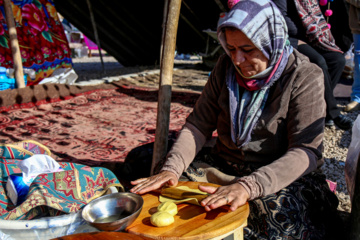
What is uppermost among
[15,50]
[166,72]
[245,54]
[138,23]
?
[138,23]

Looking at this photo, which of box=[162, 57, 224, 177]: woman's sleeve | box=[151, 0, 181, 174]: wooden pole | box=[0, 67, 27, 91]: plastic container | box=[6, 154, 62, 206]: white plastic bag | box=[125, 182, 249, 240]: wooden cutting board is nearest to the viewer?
box=[125, 182, 249, 240]: wooden cutting board

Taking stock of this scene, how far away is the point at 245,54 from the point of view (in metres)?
1.68

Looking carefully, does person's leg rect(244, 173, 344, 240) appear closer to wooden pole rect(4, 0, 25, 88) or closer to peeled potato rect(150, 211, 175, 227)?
peeled potato rect(150, 211, 175, 227)

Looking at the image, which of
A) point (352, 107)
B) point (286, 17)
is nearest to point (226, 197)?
point (286, 17)

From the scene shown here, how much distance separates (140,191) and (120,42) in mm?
9924

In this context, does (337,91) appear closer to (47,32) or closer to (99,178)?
(99,178)

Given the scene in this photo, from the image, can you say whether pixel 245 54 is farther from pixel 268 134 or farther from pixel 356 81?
pixel 356 81

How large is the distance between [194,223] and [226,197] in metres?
0.18

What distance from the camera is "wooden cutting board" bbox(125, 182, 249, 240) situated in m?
1.19

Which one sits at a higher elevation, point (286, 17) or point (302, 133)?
point (286, 17)

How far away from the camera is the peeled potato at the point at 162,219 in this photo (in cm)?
123

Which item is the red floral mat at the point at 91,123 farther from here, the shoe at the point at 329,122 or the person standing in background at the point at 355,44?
the person standing in background at the point at 355,44

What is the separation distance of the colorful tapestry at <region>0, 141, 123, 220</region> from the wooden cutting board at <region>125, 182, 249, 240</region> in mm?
449

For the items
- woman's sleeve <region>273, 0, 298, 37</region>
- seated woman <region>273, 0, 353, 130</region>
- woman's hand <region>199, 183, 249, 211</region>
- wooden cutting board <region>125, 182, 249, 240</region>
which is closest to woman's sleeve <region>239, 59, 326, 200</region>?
woman's hand <region>199, 183, 249, 211</region>
